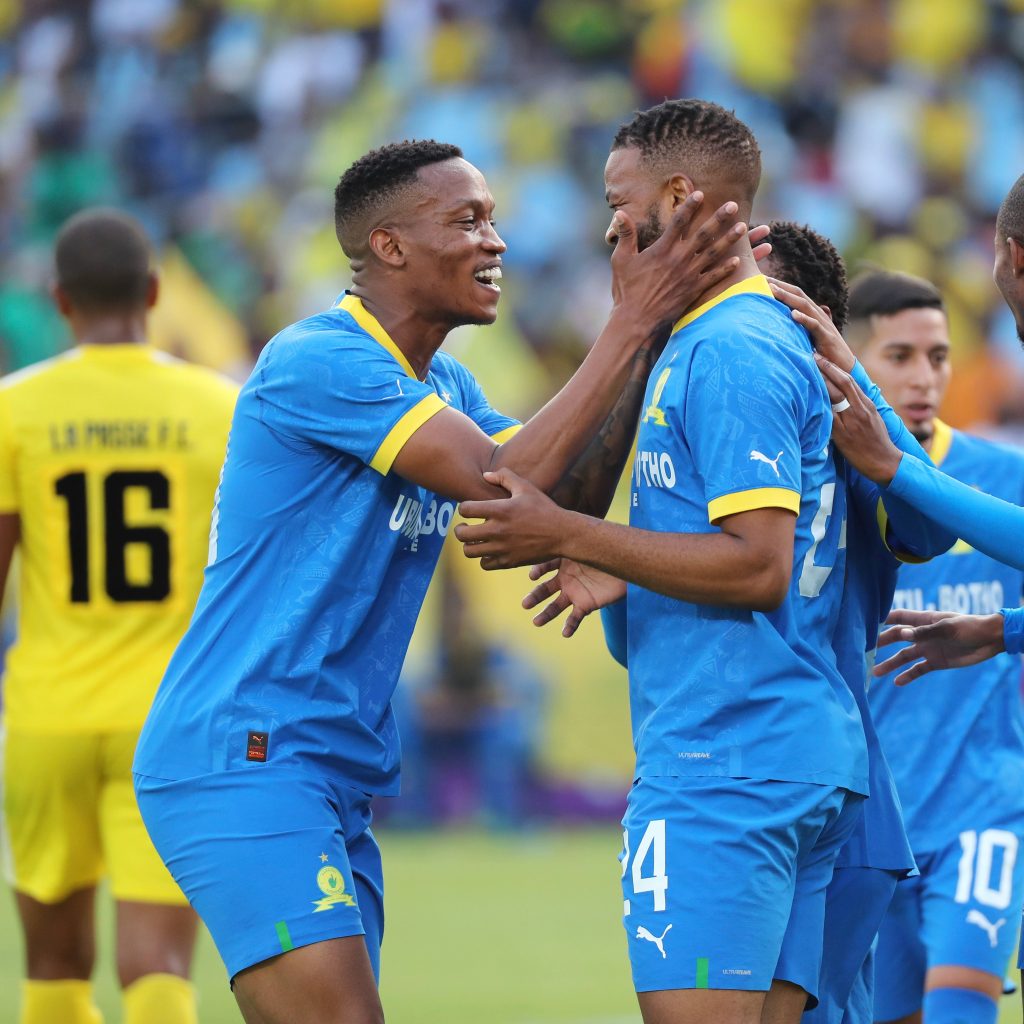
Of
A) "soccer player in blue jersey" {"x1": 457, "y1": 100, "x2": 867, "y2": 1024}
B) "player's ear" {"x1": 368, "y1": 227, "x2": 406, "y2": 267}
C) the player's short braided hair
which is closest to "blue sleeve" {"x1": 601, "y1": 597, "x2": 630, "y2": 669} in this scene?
"soccer player in blue jersey" {"x1": 457, "y1": 100, "x2": 867, "y2": 1024}

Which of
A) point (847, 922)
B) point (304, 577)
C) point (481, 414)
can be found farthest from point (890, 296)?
point (304, 577)

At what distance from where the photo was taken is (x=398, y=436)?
3.78m

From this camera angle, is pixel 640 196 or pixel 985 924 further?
pixel 985 924

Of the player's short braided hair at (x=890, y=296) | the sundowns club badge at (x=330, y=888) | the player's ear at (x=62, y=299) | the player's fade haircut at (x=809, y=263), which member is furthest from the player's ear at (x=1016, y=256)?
the player's ear at (x=62, y=299)

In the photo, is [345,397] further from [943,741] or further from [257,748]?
[943,741]

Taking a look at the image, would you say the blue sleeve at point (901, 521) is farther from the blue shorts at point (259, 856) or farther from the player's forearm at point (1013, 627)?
the blue shorts at point (259, 856)

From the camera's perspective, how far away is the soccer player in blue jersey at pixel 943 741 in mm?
5312

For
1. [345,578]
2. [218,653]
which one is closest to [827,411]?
[345,578]

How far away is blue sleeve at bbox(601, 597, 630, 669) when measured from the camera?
4018 mm

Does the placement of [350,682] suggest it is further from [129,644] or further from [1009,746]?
[1009,746]

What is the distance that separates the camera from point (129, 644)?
5762 millimetres

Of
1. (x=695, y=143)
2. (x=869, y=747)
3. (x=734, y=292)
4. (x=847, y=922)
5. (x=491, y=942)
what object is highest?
(x=695, y=143)

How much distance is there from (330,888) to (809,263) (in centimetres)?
179

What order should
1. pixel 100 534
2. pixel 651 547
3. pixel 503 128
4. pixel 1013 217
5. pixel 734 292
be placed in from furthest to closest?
pixel 503 128
pixel 100 534
pixel 1013 217
pixel 734 292
pixel 651 547
